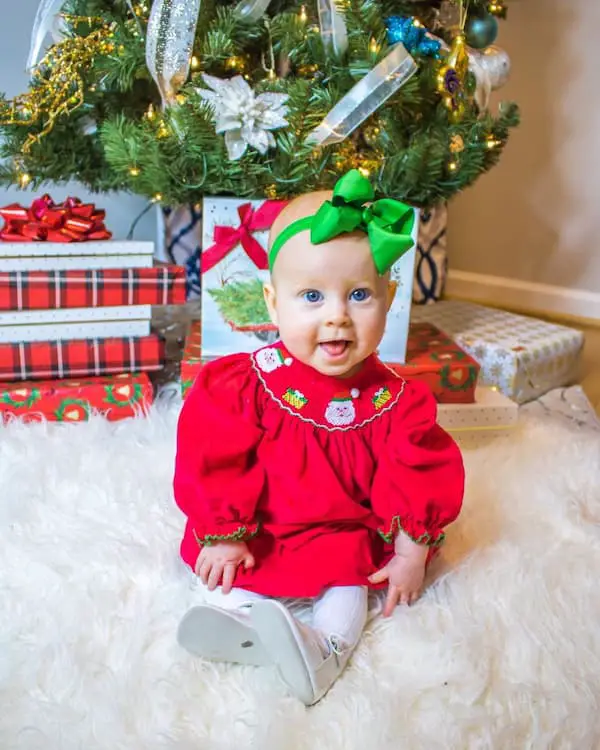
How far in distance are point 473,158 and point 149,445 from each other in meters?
0.73

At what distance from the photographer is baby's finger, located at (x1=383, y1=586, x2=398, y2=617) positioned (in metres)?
0.75

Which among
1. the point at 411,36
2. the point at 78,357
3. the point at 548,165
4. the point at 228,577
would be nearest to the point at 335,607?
the point at 228,577

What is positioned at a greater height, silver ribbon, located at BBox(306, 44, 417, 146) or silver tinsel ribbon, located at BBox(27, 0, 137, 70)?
silver tinsel ribbon, located at BBox(27, 0, 137, 70)

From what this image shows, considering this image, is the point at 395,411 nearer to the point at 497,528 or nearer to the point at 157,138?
the point at 497,528

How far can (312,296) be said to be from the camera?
0.69m

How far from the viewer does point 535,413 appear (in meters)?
1.36

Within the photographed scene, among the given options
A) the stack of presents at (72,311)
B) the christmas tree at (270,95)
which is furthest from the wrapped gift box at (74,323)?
the christmas tree at (270,95)

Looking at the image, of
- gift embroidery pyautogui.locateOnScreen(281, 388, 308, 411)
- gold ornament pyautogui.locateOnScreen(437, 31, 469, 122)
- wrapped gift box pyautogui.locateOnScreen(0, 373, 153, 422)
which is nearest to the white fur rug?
wrapped gift box pyautogui.locateOnScreen(0, 373, 153, 422)

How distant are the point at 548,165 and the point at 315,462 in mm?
1559

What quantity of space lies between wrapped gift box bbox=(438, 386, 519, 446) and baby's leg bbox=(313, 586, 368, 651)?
49cm

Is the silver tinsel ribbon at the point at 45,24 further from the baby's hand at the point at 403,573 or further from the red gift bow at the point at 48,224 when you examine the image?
the baby's hand at the point at 403,573

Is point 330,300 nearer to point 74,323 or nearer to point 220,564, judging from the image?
point 220,564

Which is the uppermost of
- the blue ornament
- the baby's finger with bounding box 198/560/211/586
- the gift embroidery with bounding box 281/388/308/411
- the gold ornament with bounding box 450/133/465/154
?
the blue ornament

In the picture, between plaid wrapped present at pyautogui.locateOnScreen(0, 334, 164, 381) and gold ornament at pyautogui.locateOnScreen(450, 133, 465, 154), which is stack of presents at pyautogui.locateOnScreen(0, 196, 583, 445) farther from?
gold ornament at pyautogui.locateOnScreen(450, 133, 465, 154)
